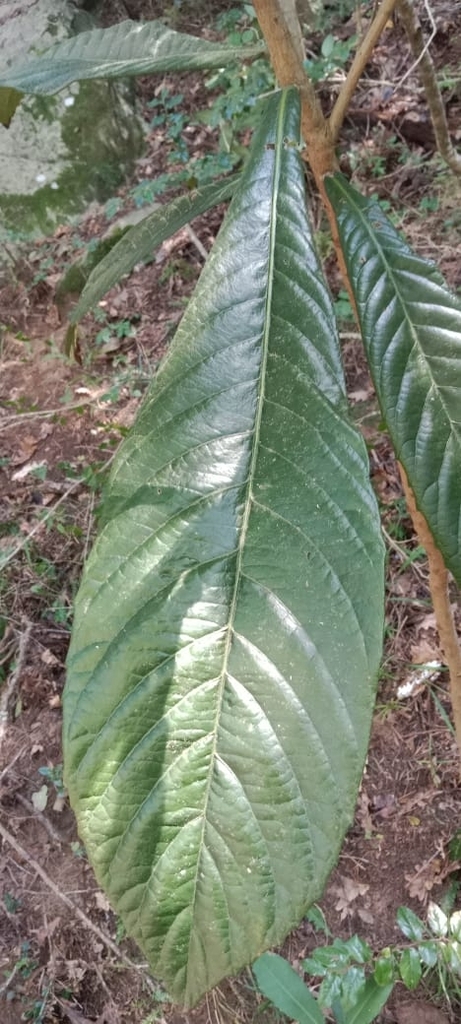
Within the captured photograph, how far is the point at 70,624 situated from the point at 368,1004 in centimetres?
149

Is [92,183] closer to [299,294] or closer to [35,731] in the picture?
[35,731]

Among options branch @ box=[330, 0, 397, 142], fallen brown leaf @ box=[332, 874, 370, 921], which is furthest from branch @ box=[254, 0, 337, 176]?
fallen brown leaf @ box=[332, 874, 370, 921]

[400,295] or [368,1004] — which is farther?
[368,1004]

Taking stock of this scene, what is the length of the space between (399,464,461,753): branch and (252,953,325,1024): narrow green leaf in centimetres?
55

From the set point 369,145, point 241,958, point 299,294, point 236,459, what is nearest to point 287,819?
point 241,958

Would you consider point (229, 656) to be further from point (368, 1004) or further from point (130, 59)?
point (368, 1004)

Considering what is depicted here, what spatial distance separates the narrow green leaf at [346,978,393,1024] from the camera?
3.70 feet

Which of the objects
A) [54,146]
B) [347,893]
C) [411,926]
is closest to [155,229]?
[411,926]

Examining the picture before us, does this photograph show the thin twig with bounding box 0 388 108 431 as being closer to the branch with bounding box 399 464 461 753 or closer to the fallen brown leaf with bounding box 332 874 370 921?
the fallen brown leaf with bounding box 332 874 370 921

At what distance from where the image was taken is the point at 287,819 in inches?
18.5

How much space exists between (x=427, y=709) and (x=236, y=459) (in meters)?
1.49

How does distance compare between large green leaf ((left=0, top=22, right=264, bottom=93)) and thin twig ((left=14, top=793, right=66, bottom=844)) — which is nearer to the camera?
large green leaf ((left=0, top=22, right=264, bottom=93))

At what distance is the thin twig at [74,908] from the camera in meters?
1.75

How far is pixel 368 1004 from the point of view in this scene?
1.14m
